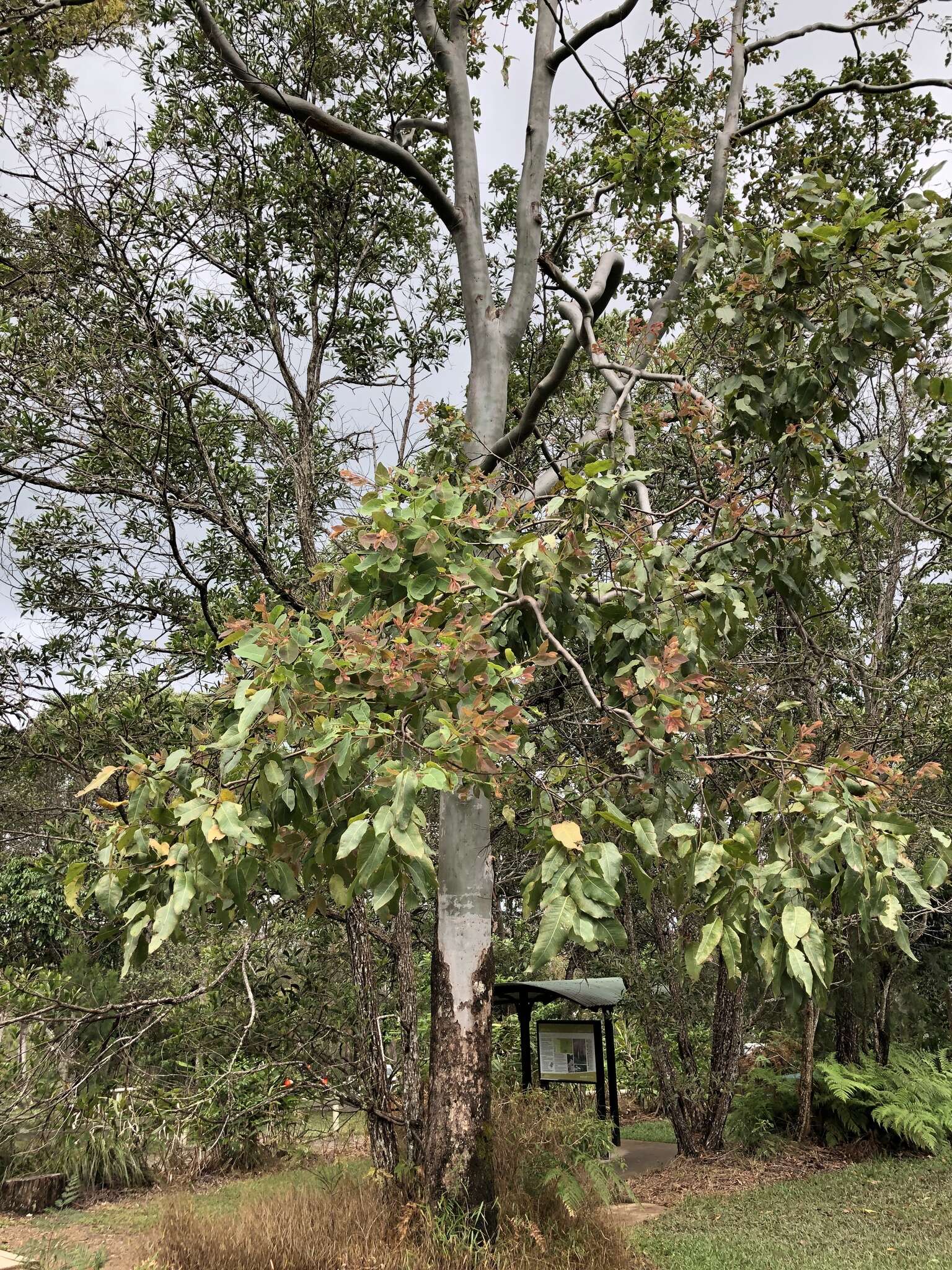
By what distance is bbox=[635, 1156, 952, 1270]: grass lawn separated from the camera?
5.51m

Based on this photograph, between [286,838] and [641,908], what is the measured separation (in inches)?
320

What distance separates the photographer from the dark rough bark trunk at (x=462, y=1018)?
15.1 ft

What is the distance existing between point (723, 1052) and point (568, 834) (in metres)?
7.85

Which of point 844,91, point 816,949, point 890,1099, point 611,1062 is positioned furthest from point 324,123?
point 890,1099

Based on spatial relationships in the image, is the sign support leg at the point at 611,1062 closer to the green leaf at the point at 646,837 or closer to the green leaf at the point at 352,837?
the green leaf at the point at 646,837

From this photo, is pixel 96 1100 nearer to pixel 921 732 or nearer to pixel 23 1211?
pixel 23 1211

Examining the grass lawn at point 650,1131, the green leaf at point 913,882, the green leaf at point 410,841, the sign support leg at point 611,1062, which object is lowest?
the grass lawn at point 650,1131

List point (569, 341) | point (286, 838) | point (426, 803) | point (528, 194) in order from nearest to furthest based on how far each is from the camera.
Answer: point (286, 838), point (569, 341), point (528, 194), point (426, 803)

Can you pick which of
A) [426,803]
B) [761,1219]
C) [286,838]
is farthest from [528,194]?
[761,1219]

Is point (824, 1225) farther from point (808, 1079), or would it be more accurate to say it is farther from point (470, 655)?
point (470, 655)

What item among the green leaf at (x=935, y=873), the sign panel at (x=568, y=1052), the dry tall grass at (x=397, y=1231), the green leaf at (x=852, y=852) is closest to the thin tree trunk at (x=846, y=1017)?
the sign panel at (x=568, y=1052)

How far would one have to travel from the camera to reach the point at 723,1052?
9.04m

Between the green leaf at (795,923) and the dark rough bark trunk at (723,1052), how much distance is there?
7.04 metres

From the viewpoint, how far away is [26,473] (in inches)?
232
